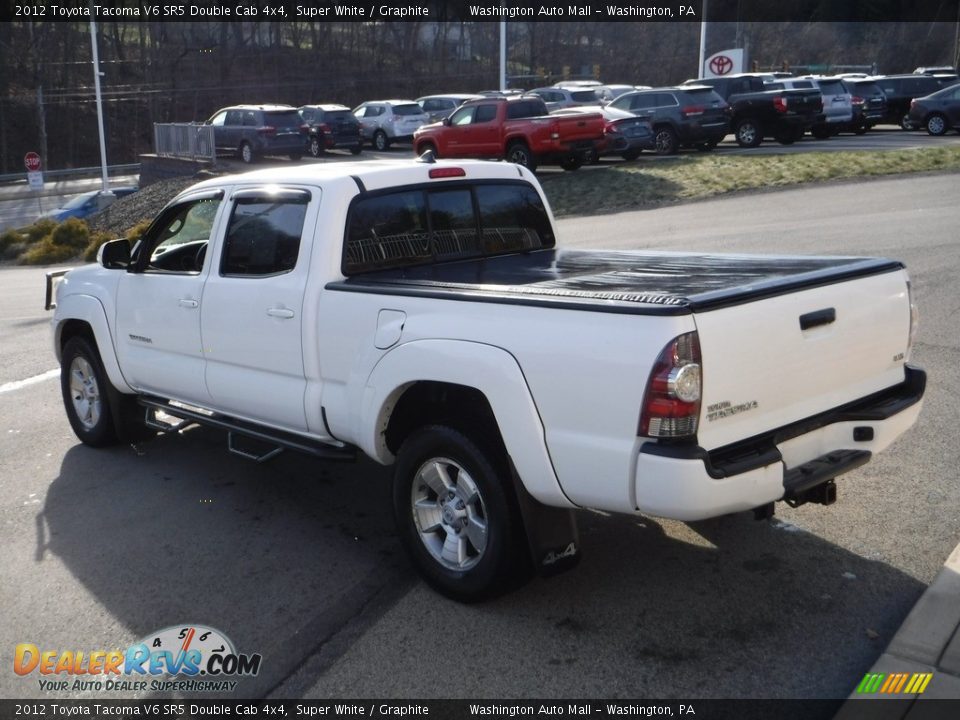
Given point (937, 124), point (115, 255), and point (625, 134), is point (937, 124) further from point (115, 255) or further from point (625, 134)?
point (115, 255)

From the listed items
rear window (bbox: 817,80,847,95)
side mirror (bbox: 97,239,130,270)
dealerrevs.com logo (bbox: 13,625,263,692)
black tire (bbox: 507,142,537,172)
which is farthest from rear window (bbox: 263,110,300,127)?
dealerrevs.com logo (bbox: 13,625,263,692)

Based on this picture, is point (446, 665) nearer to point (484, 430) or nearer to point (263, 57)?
point (484, 430)

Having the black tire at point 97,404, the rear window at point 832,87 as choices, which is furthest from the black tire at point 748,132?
the black tire at point 97,404

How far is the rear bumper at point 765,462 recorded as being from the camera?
159 inches

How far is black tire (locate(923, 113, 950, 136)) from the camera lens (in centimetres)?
3216

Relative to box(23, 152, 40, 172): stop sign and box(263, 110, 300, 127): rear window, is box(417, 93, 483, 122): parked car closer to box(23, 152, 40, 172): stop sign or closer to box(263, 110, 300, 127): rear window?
box(263, 110, 300, 127): rear window

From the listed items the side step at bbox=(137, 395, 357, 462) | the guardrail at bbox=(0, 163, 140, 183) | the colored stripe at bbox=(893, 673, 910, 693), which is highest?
the side step at bbox=(137, 395, 357, 462)

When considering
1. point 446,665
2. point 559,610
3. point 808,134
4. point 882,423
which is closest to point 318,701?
point 446,665

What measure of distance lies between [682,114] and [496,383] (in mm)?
25831

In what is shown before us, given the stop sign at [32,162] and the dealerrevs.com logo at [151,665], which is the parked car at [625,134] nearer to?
the stop sign at [32,162]

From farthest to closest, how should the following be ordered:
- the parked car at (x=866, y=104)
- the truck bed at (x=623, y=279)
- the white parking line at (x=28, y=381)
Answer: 1. the parked car at (x=866, y=104)
2. the white parking line at (x=28, y=381)
3. the truck bed at (x=623, y=279)

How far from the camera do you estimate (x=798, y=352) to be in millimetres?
4434

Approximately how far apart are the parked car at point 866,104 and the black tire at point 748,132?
→ 4.73 meters

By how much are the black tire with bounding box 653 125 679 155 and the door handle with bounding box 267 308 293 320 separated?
24848mm
